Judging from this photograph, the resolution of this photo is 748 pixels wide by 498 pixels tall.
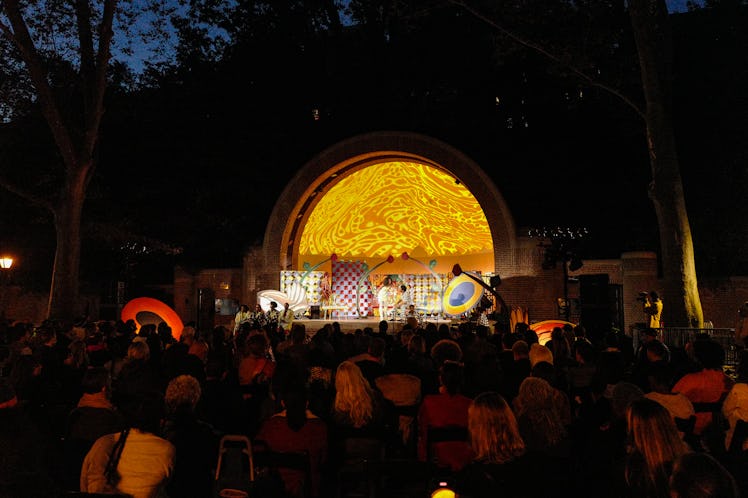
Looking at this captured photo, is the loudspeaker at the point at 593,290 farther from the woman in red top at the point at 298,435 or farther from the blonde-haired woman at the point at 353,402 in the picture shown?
the woman in red top at the point at 298,435

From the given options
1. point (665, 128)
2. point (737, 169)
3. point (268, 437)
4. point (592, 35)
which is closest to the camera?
point (268, 437)

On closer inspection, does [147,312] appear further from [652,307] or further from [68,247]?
[652,307]

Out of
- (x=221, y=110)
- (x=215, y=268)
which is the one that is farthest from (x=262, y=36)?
(x=215, y=268)

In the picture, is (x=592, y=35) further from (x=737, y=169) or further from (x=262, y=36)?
(x=262, y=36)

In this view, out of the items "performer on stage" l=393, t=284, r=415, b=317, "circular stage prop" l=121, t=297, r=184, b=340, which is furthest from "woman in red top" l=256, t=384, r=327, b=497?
"performer on stage" l=393, t=284, r=415, b=317

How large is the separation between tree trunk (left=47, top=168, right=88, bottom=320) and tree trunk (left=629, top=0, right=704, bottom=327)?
554 inches

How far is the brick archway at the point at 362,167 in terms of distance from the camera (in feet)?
67.1

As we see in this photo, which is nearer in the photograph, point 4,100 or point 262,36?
point 4,100

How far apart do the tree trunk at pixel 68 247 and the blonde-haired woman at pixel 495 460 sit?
16019 millimetres

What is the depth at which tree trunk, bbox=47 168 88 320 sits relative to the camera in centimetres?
1780

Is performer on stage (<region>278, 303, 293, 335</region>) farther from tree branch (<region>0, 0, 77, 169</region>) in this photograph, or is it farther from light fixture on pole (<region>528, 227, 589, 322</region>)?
light fixture on pole (<region>528, 227, 589, 322</region>)

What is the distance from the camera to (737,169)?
19609 millimetres

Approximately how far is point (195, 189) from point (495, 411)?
2275cm

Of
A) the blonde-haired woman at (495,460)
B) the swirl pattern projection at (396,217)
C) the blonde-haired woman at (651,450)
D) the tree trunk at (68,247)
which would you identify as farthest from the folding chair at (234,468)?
the swirl pattern projection at (396,217)
